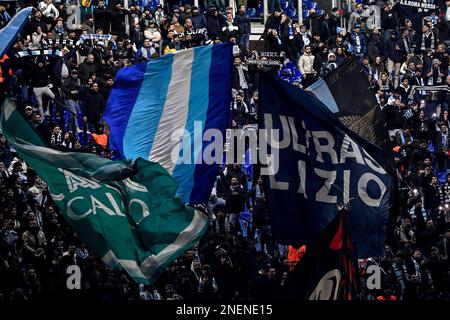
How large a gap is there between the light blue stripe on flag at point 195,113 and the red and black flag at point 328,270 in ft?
19.9

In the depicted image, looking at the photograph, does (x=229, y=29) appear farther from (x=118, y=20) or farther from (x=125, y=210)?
(x=125, y=210)

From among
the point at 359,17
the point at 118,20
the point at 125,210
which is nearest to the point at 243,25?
the point at 118,20

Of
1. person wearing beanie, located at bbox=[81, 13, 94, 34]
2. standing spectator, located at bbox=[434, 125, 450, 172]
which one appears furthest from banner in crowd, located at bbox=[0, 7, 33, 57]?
standing spectator, located at bbox=[434, 125, 450, 172]

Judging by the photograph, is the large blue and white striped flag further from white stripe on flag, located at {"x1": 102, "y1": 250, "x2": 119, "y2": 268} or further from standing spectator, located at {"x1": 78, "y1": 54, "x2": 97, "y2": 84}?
standing spectator, located at {"x1": 78, "y1": 54, "x2": 97, "y2": 84}

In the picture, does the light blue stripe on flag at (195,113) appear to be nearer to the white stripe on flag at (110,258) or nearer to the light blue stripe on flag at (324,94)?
the light blue stripe on flag at (324,94)

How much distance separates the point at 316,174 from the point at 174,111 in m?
3.34

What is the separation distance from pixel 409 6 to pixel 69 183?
2387cm

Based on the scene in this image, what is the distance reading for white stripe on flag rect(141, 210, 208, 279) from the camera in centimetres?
2545

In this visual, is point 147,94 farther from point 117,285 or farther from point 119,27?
point 119,27

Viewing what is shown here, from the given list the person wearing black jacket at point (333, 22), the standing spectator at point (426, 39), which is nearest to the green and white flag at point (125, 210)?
the person wearing black jacket at point (333, 22)

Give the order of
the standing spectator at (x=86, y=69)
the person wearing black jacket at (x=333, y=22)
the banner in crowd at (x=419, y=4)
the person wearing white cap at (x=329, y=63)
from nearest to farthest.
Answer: the standing spectator at (x=86, y=69) < the person wearing white cap at (x=329, y=63) < the person wearing black jacket at (x=333, y=22) < the banner in crowd at (x=419, y=4)

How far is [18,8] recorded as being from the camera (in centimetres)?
4150

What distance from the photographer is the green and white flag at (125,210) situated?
25.5 metres
